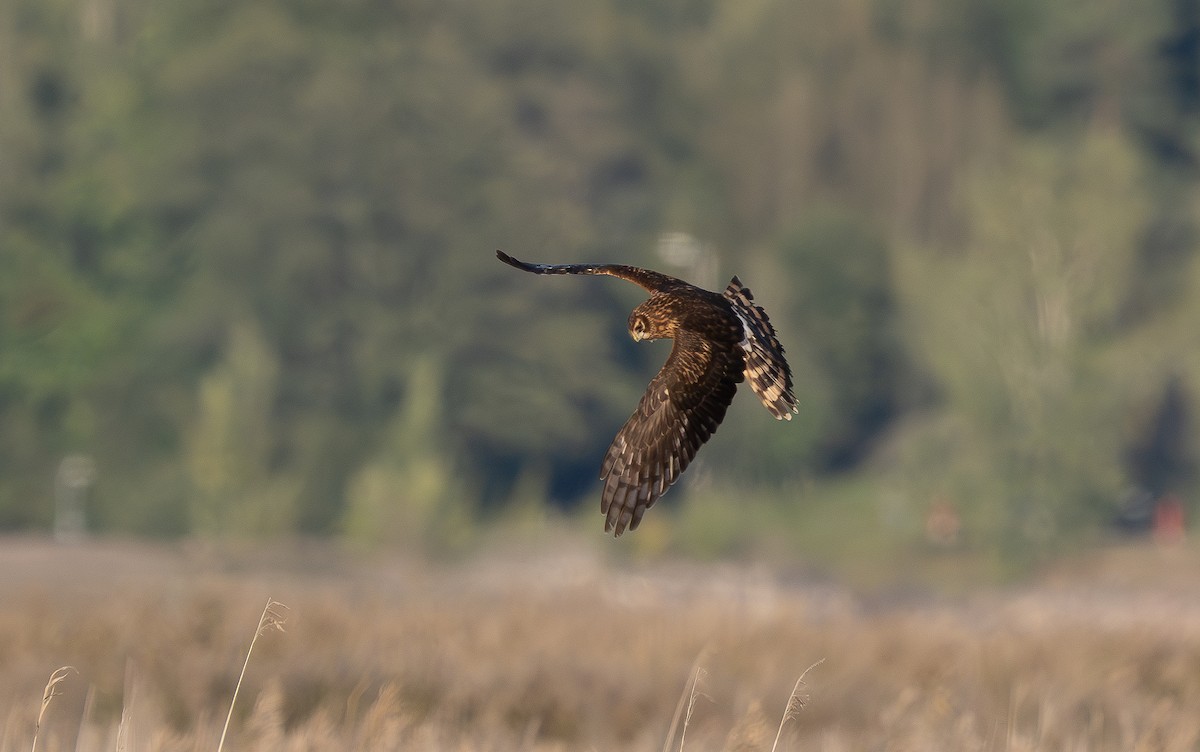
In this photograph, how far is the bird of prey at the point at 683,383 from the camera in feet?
25.8

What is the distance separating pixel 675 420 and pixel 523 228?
48256 mm

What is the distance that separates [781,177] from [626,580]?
30778 mm

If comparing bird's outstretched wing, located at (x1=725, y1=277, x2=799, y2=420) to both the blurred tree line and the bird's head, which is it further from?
the blurred tree line

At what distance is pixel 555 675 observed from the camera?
46.6ft

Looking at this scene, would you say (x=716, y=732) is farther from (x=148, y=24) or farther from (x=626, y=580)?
(x=148, y=24)

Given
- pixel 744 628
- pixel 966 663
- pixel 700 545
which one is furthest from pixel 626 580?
pixel 966 663

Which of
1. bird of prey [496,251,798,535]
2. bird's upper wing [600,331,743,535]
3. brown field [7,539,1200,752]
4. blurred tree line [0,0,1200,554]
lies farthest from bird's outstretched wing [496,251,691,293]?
blurred tree line [0,0,1200,554]

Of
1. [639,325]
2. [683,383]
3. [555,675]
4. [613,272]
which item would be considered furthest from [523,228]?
[613,272]

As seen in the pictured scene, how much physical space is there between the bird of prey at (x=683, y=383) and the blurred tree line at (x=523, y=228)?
35.7 metres

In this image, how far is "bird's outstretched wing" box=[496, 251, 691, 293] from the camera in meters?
7.45

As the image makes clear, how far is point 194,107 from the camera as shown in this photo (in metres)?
57.8

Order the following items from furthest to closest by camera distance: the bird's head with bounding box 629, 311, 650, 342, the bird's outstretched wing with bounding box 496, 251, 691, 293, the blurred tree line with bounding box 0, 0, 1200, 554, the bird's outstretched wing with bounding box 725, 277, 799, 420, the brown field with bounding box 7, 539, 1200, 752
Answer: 1. the blurred tree line with bounding box 0, 0, 1200, 554
2. the brown field with bounding box 7, 539, 1200, 752
3. the bird's head with bounding box 629, 311, 650, 342
4. the bird's outstretched wing with bounding box 725, 277, 799, 420
5. the bird's outstretched wing with bounding box 496, 251, 691, 293

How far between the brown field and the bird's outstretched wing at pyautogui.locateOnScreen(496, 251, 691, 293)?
1472mm

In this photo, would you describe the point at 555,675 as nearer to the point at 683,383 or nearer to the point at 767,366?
the point at 683,383
